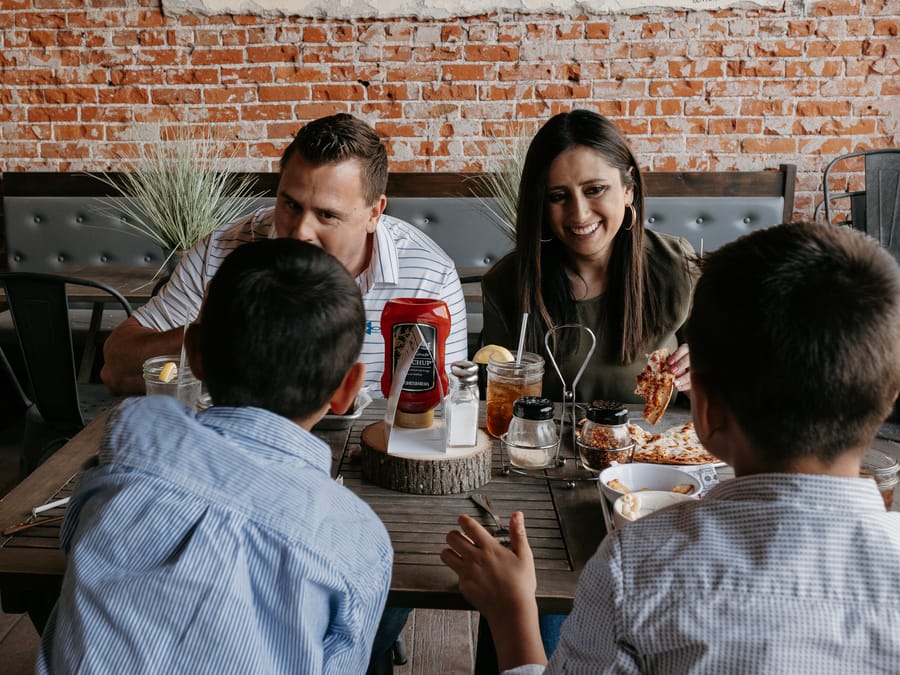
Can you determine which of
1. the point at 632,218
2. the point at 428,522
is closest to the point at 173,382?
the point at 428,522

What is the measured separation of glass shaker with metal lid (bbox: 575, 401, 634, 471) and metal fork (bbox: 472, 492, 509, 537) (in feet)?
0.68

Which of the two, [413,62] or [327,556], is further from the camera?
[413,62]

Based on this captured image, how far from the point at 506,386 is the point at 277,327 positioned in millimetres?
608

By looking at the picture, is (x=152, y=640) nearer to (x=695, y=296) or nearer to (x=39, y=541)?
(x=39, y=541)

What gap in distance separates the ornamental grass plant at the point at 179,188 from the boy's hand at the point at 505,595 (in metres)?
2.36

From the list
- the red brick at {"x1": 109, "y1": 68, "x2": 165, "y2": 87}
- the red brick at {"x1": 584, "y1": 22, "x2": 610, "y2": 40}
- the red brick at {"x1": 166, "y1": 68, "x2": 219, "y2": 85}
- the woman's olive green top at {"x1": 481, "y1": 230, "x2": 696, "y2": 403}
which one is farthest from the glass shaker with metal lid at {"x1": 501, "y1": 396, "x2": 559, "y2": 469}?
the red brick at {"x1": 109, "y1": 68, "x2": 165, "y2": 87}

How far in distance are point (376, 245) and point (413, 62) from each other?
1.99 meters

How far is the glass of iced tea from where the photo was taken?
4.69 feet

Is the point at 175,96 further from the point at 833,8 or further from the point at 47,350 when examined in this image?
the point at 833,8

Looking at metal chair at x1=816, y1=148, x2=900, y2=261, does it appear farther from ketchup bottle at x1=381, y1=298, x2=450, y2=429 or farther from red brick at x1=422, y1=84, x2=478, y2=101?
ketchup bottle at x1=381, y1=298, x2=450, y2=429

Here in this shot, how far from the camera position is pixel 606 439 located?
1.32 meters

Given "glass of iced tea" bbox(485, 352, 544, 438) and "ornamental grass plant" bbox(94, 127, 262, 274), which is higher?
"ornamental grass plant" bbox(94, 127, 262, 274)

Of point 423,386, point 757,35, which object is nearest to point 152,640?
point 423,386

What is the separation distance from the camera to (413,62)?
3664 millimetres
